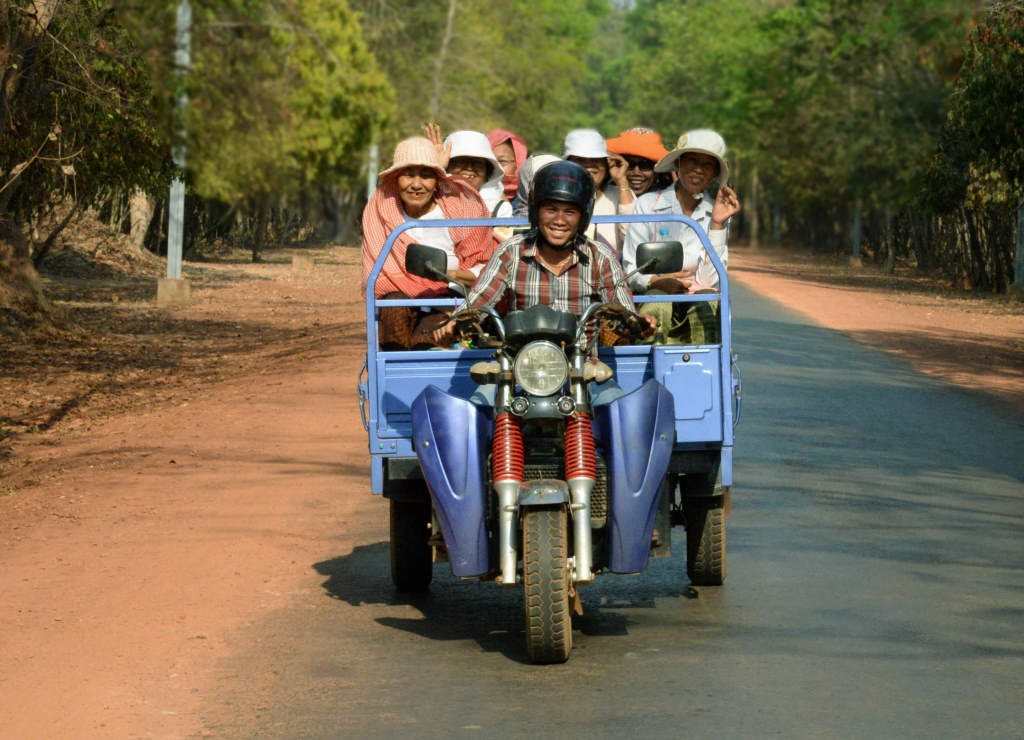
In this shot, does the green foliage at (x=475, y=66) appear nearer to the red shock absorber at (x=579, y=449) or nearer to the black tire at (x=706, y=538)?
the black tire at (x=706, y=538)

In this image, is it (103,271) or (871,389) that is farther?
(103,271)

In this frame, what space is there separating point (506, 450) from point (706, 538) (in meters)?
1.64

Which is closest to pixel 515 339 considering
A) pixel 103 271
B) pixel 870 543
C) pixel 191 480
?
pixel 870 543

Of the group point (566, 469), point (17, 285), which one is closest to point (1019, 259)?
point (17, 285)

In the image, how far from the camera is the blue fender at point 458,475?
6.62 meters

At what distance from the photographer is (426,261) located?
267 inches

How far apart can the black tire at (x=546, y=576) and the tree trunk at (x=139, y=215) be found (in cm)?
3767

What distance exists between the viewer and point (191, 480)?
11422 mm

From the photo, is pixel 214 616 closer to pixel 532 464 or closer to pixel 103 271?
pixel 532 464

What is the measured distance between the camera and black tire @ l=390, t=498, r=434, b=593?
779 cm

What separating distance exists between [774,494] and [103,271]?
29.3m

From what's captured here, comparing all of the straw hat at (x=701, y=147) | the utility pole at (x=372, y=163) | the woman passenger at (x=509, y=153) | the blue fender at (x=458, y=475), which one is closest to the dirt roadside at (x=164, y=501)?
the blue fender at (x=458, y=475)

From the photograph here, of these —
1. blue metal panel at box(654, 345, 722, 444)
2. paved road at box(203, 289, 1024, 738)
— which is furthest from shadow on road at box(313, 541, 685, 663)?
blue metal panel at box(654, 345, 722, 444)

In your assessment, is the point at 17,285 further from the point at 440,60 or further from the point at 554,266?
the point at 440,60
